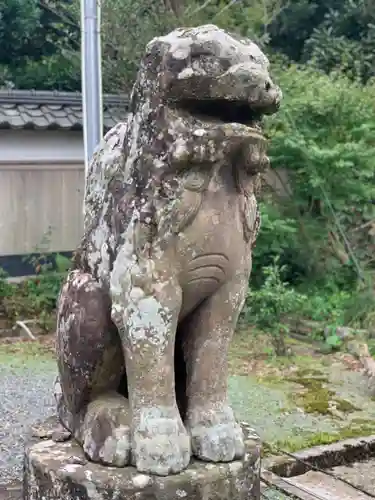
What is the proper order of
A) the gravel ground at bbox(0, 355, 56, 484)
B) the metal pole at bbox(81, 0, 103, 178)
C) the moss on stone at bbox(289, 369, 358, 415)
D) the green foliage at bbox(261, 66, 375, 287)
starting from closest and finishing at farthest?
1. the gravel ground at bbox(0, 355, 56, 484)
2. the moss on stone at bbox(289, 369, 358, 415)
3. the metal pole at bbox(81, 0, 103, 178)
4. the green foliage at bbox(261, 66, 375, 287)

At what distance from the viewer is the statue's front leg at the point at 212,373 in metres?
1.79

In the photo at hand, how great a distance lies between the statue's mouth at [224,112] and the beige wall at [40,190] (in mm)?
4985

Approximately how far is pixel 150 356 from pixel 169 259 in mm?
227

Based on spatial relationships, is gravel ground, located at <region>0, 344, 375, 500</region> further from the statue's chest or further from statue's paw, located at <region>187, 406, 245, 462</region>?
the statue's chest

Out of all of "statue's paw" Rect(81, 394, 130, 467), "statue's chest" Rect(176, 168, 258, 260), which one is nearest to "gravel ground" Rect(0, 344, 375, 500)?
"statue's paw" Rect(81, 394, 130, 467)

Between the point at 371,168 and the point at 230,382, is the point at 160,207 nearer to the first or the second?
the point at 230,382

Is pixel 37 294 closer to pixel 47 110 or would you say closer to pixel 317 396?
pixel 47 110

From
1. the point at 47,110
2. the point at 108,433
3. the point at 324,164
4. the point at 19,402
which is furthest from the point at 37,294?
the point at 108,433

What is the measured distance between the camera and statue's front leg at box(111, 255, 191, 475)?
169 cm

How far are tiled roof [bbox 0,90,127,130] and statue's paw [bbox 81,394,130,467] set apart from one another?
4777 millimetres

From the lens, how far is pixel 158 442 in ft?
5.57

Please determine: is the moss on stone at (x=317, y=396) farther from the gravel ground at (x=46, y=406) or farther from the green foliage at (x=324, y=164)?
the green foliage at (x=324, y=164)

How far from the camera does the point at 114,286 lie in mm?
1727

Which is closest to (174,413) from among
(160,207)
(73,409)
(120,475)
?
(120,475)
